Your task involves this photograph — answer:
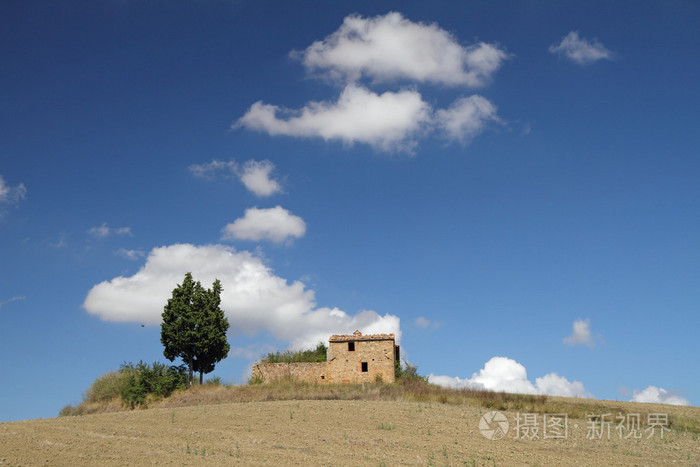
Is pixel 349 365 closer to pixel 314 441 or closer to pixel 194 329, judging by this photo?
pixel 194 329

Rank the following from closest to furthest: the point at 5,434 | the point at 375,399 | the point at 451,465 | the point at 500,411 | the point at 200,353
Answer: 1. the point at 451,465
2. the point at 5,434
3. the point at 500,411
4. the point at 375,399
5. the point at 200,353

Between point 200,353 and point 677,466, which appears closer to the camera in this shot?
point 677,466

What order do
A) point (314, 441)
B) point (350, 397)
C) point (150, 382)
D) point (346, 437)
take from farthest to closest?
point (150, 382)
point (350, 397)
point (346, 437)
point (314, 441)

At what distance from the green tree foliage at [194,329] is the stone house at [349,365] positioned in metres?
3.85

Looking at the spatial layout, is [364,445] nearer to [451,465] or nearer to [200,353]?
[451,465]

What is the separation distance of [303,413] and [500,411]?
11001 millimetres

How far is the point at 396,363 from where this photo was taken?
149ft

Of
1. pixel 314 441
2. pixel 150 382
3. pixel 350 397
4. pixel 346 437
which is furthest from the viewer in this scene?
pixel 150 382

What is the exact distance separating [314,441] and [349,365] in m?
23.3

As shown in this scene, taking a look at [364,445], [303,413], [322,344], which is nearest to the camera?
[364,445]

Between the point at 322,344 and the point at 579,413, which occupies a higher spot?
the point at 322,344

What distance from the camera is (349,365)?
44.1 meters

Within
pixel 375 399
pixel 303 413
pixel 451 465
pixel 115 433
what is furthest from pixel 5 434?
pixel 375 399

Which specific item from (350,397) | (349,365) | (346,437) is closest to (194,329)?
(349,365)
